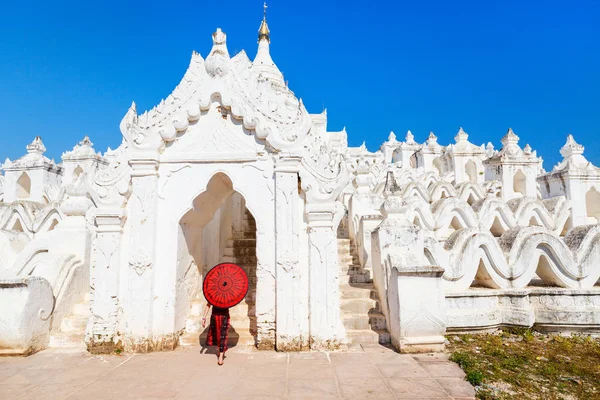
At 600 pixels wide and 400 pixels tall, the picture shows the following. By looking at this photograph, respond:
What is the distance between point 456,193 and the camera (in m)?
15.0

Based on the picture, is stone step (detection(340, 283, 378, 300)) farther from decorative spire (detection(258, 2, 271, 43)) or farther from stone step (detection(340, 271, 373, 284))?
decorative spire (detection(258, 2, 271, 43))

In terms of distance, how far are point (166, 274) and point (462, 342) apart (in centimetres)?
550

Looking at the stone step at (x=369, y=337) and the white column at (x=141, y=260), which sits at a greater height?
the white column at (x=141, y=260)

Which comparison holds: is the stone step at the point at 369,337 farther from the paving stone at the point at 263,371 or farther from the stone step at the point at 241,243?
the stone step at the point at 241,243

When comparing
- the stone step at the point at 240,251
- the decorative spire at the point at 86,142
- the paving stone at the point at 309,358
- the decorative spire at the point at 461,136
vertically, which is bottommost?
the paving stone at the point at 309,358

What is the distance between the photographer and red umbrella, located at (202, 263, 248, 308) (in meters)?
6.09

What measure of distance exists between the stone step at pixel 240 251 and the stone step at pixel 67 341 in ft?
13.6

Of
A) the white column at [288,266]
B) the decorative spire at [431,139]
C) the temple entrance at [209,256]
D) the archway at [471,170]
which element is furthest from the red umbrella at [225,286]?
the decorative spire at [431,139]

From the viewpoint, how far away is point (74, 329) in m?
7.11

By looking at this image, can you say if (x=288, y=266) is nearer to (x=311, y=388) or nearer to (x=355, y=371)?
(x=355, y=371)

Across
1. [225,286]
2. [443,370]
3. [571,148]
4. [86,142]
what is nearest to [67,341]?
[225,286]

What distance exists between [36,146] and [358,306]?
1813cm

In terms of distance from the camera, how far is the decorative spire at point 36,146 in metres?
18.0

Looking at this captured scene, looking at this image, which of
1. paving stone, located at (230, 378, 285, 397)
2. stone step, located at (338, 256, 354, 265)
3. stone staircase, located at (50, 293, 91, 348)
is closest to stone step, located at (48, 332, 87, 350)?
stone staircase, located at (50, 293, 91, 348)
